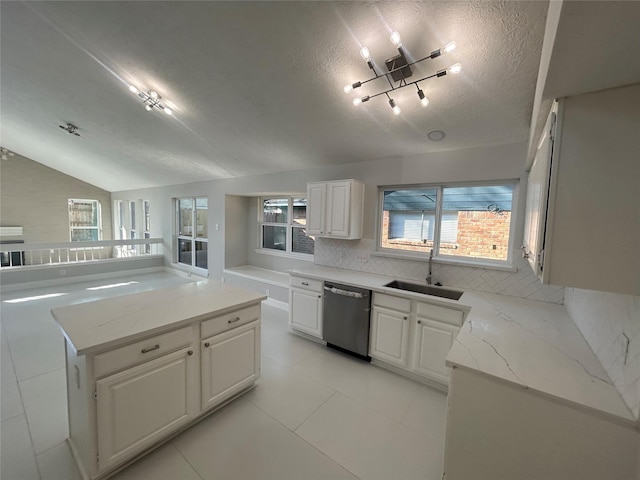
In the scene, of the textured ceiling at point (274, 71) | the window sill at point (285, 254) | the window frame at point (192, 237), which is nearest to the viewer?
the textured ceiling at point (274, 71)

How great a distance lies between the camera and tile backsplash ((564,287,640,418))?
39.7 inches

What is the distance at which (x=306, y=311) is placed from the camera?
10.6 ft

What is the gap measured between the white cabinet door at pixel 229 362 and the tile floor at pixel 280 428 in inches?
7.5

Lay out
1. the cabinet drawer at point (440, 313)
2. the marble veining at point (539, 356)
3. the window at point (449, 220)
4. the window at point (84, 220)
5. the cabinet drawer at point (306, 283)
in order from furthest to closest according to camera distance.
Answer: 1. the window at point (84, 220)
2. the cabinet drawer at point (306, 283)
3. the window at point (449, 220)
4. the cabinet drawer at point (440, 313)
5. the marble veining at point (539, 356)

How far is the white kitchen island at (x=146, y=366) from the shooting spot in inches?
54.4

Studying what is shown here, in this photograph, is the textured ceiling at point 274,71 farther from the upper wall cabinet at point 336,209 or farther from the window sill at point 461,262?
the window sill at point 461,262

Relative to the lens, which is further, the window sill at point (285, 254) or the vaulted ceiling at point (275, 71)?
the window sill at point (285, 254)

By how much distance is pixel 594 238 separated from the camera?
1.01 m

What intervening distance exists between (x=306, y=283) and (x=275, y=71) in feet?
7.32

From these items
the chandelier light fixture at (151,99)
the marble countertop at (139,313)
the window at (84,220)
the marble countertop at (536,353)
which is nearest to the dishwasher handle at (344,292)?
the marble countertop at (536,353)

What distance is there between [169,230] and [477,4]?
713 cm

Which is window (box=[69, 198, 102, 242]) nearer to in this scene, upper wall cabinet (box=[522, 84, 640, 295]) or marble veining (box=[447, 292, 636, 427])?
marble veining (box=[447, 292, 636, 427])

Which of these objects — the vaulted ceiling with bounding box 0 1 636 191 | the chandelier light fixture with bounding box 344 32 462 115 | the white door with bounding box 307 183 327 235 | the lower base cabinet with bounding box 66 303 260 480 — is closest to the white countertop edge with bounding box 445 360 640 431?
the lower base cabinet with bounding box 66 303 260 480

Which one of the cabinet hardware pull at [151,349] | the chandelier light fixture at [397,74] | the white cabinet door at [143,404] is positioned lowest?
the white cabinet door at [143,404]
